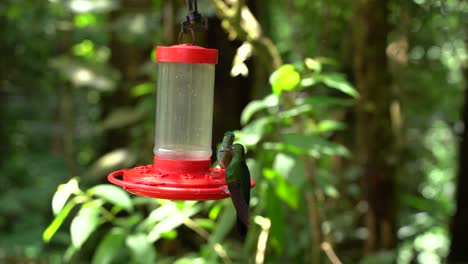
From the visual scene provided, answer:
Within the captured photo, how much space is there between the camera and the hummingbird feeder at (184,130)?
6.49ft

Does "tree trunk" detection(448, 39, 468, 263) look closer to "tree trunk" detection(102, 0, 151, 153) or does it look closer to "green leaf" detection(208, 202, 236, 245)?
"green leaf" detection(208, 202, 236, 245)

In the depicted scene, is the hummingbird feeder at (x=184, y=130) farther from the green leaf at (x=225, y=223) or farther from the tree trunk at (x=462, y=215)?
the tree trunk at (x=462, y=215)

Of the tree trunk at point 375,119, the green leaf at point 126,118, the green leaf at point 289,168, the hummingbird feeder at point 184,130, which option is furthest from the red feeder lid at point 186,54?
the green leaf at point 126,118

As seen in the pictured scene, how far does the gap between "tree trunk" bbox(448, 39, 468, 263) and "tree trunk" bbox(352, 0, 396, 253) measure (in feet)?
1.76

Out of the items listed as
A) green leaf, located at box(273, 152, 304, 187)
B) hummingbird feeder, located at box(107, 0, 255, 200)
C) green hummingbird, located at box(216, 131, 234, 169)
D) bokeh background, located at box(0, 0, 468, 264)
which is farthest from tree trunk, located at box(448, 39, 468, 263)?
green hummingbird, located at box(216, 131, 234, 169)

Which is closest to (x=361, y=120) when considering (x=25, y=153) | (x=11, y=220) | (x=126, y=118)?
(x=126, y=118)

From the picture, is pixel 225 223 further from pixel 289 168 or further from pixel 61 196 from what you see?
pixel 61 196

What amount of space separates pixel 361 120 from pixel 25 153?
7.66 meters

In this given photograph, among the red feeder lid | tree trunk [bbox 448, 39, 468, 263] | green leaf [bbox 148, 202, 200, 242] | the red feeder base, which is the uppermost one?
the red feeder lid

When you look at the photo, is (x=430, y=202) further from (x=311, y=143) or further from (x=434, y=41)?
(x=311, y=143)

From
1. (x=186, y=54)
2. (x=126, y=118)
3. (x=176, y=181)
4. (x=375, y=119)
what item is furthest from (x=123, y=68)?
(x=176, y=181)

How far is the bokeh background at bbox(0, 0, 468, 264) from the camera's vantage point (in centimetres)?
297

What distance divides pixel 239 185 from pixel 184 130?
2.24 ft

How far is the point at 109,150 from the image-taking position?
6.52 m
